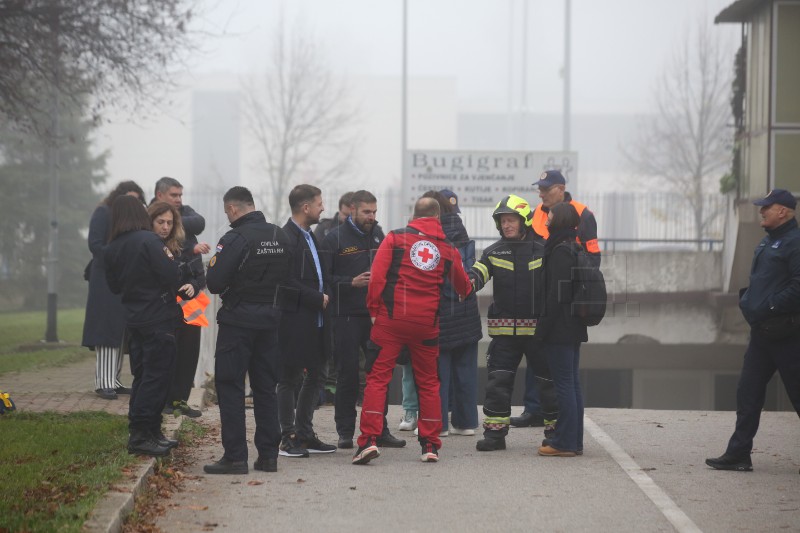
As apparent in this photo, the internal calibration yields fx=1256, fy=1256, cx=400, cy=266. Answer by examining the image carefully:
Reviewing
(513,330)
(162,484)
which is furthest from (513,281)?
(162,484)

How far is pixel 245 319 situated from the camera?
26.6 ft

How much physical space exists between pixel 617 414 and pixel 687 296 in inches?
524

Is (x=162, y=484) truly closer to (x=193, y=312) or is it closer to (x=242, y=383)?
(x=242, y=383)

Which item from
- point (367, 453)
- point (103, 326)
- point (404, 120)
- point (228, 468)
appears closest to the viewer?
point (228, 468)

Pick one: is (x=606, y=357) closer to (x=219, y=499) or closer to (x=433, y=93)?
(x=219, y=499)

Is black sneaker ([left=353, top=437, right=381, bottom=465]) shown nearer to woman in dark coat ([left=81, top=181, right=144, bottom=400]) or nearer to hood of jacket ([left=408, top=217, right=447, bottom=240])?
hood of jacket ([left=408, top=217, right=447, bottom=240])

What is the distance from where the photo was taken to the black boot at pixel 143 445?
328 inches

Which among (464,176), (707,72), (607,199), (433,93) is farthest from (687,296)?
(433,93)

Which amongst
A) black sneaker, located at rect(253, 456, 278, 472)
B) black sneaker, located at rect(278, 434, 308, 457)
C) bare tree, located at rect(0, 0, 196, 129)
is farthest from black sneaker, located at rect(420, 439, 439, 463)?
bare tree, located at rect(0, 0, 196, 129)

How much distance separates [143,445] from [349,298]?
1981mm

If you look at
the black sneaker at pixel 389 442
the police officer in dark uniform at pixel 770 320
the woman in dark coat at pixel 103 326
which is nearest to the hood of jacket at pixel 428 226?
the black sneaker at pixel 389 442

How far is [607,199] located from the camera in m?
29.8

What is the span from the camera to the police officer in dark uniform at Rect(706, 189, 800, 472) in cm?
839

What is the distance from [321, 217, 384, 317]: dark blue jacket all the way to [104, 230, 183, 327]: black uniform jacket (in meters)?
1.40
